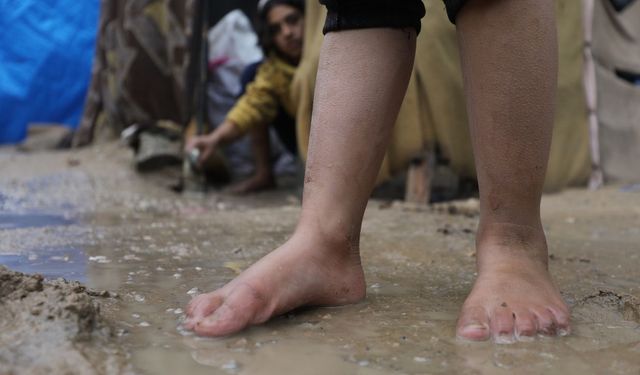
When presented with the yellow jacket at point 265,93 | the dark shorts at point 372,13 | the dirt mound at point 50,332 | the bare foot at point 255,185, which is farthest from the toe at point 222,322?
the bare foot at point 255,185

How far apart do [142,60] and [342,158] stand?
3.46 metres

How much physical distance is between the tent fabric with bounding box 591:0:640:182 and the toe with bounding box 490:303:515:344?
2.64 meters

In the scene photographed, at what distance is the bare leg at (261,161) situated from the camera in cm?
393

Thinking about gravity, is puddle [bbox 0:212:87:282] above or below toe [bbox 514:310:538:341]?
below

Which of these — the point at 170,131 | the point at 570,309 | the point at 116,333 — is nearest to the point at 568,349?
the point at 570,309

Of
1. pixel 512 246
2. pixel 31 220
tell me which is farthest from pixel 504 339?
pixel 31 220

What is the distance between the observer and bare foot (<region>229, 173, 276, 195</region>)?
380 cm

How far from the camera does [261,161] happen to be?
13.0 ft

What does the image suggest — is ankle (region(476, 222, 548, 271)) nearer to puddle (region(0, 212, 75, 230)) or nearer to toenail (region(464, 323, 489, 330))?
toenail (region(464, 323, 489, 330))

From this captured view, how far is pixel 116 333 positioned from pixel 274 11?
113 inches

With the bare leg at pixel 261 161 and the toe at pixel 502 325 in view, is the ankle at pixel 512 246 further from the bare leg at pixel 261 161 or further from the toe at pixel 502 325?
the bare leg at pixel 261 161

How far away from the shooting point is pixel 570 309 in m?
1.04

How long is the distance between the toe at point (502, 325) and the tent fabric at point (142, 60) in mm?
3192

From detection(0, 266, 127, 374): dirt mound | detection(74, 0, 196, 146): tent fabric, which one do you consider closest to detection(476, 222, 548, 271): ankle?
detection(0, 266, 127, 374): dirt mound
